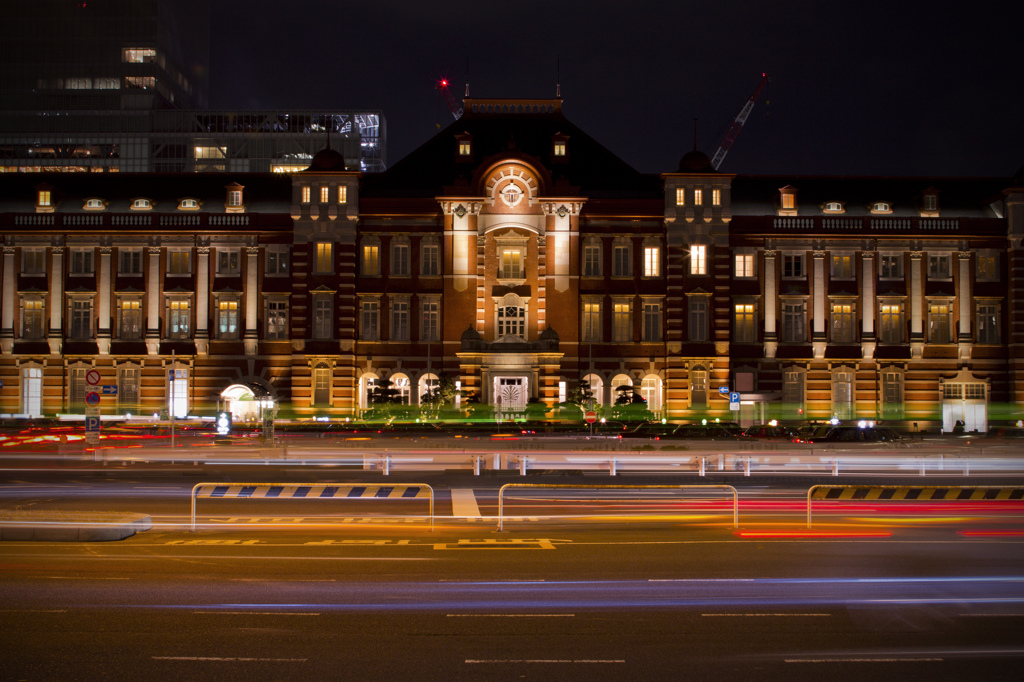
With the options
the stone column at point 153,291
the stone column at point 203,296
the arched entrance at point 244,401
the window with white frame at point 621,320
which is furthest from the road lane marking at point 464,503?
the stone column at point 153,291

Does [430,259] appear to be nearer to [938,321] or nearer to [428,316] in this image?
[428,316]

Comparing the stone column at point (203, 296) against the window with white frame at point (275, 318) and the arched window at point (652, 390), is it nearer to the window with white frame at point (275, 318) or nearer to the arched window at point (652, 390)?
the window with white frame at point (275, 318)

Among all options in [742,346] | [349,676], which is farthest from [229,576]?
[742,346]

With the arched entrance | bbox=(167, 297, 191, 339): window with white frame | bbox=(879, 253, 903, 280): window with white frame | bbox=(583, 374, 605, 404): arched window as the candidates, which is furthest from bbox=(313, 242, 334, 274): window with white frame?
bbox=(879, 253, 903, 280): window with white frame

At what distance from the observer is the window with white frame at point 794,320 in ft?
198

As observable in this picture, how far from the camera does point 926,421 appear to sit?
59406 mm

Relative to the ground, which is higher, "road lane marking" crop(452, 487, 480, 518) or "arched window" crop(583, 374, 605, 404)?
"arched window" crop(583, 374, 605, 404)

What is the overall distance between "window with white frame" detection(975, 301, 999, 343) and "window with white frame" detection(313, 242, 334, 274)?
42.0 metres

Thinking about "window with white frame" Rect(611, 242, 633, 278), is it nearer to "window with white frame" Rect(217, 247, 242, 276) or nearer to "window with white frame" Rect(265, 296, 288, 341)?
"window with white frame" Rect(265, 296, 288, 341)

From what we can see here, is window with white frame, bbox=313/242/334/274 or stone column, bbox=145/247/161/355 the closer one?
window with white frame, bbox=313/242/334/274

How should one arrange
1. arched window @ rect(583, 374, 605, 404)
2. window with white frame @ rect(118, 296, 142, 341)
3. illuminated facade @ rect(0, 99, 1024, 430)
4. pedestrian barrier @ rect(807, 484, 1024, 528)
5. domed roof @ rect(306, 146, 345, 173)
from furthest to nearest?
1. window with white frame @ rect(118, 296, 142, 341)
2. arched window @ rect(583, 374, 605, 404)
3. domed roof @ rect(306, 146, 345, 173)
4. illuminated facade @ rect(0, 99, 1024, 430)
5. pedestrian barrier @ rect(807, 484, 1024, 528)

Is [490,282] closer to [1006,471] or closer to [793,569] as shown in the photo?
[1006,471]

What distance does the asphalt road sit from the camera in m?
10.6

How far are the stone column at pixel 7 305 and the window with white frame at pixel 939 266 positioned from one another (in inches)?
2350
